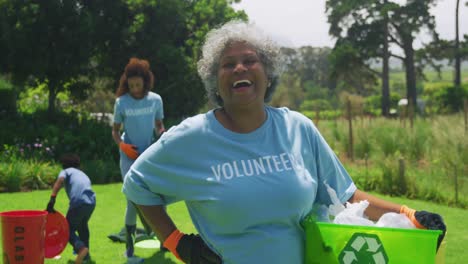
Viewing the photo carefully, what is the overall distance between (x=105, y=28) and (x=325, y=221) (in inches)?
594

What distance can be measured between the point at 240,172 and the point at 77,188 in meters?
3.86

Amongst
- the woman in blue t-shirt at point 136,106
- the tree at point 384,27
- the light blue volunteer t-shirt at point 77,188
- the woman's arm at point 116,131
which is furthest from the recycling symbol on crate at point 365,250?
the tree at point 384,27

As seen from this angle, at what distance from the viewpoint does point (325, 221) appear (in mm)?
2420

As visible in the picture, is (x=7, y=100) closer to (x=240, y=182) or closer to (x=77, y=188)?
(x=77, y=188)

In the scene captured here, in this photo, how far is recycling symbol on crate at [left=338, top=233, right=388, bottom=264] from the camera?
81.7 inches

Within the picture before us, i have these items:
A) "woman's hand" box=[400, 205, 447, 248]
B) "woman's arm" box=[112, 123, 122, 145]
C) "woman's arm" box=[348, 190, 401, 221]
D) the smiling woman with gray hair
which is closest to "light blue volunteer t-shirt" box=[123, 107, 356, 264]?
the smiling woman with gray hair

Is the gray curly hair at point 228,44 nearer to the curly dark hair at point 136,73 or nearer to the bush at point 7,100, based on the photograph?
the curly dark hair at point 136,73

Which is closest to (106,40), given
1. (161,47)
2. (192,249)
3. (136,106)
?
(161,47)

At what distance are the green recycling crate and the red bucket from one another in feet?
10.1

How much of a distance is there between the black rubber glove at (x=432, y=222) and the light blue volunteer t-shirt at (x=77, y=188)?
4108mm

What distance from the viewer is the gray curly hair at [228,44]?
245 centimetres

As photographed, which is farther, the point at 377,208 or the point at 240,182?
the point at 377,208

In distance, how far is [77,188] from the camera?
5.76 metres

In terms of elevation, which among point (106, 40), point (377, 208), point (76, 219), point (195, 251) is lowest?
point (76, 219)
